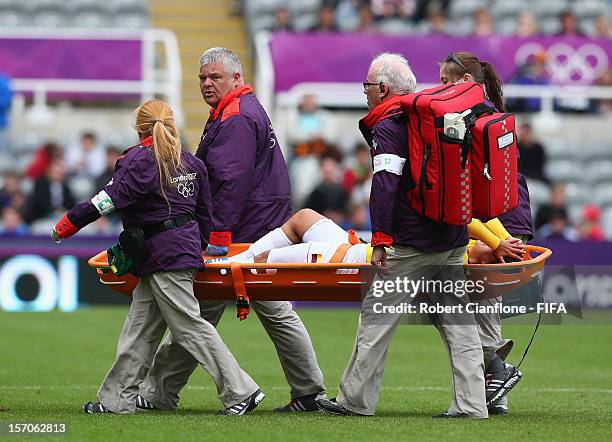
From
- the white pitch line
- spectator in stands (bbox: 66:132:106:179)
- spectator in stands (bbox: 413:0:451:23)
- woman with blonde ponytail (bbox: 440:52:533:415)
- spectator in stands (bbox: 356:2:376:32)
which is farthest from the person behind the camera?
spectator in stands (bbox: 413:0:451:23)

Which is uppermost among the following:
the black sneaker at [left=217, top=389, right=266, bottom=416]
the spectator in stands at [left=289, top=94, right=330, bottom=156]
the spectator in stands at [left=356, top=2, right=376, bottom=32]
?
the spectator in stands at [left=356, top=2, right=376, bottom=32]

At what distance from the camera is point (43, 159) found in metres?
18.1

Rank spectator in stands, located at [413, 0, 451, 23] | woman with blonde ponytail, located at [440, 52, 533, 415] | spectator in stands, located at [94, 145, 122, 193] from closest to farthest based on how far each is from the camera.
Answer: woman with blonde ponytail, located at [440, 52, 533, 415], spectator in stands, located at [94, 145, 122, 193], spectator in stands, located at [413, 0, 451, 23]

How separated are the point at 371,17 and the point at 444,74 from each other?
40.5ft

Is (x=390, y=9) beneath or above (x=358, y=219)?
above

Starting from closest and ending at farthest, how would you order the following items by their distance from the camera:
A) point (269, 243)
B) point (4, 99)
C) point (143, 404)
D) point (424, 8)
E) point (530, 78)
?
point (143, 404)
point (269, 243)
point (4, 99)
point (530, 78)
point (424, 8)

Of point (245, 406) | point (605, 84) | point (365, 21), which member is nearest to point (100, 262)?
point (245, 406)

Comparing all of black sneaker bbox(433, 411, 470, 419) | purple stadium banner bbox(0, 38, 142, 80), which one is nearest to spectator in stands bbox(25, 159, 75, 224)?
purple stadium banner bbox(0, 38, 142, 80)

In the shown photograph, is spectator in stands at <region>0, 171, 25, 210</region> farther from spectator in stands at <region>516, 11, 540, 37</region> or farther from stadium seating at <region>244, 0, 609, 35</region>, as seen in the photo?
spectator in stands at <region>516, 11, 540, 37</region>

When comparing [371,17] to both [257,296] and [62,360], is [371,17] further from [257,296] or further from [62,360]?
[257,296]

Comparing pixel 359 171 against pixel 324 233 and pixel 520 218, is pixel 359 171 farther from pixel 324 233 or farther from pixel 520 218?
pixel 520 218

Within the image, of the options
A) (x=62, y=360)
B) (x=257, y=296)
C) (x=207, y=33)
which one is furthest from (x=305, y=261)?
(x=207, y=33)

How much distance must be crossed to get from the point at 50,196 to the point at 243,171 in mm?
9316

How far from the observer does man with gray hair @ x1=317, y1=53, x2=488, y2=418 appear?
804 centimetres
